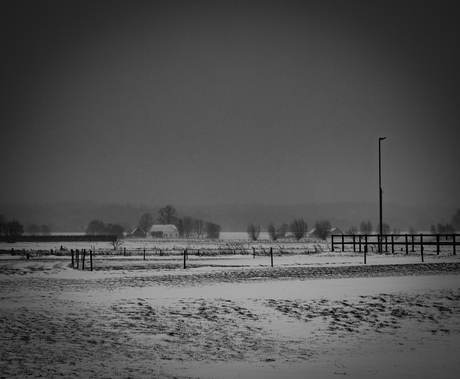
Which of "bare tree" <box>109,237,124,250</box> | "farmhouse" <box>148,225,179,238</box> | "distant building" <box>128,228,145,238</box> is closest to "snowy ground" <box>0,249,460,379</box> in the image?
"bare tree" <box>109,237,124,250</box>

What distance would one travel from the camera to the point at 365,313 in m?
15.8

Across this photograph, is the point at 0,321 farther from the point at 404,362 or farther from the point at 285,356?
the point at 404,362

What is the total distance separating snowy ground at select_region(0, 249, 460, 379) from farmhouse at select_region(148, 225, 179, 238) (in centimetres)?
16519

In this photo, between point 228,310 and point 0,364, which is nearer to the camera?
point 0,364

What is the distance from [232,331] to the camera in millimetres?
13289

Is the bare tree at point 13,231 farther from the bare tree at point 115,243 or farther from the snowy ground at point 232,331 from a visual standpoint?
the snowy ground at point 232,331

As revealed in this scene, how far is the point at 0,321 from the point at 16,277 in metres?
15.4

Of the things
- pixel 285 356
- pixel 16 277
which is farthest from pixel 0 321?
pixel 16 277

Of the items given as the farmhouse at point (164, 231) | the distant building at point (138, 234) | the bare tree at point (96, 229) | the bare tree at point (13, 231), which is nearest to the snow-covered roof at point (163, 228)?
the farmhouse at point (164, 231)

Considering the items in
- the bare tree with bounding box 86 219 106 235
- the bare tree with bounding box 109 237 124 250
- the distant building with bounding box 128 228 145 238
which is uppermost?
the bare tree with bounding box 86 219 106 235

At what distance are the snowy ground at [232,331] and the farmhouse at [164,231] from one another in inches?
6503

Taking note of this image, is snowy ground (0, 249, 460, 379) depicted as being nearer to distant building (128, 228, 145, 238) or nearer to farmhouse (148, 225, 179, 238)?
farmhouse (148, 225, 179, 238)

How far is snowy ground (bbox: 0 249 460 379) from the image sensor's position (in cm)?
1007

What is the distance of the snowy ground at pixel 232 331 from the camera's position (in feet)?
33.0
